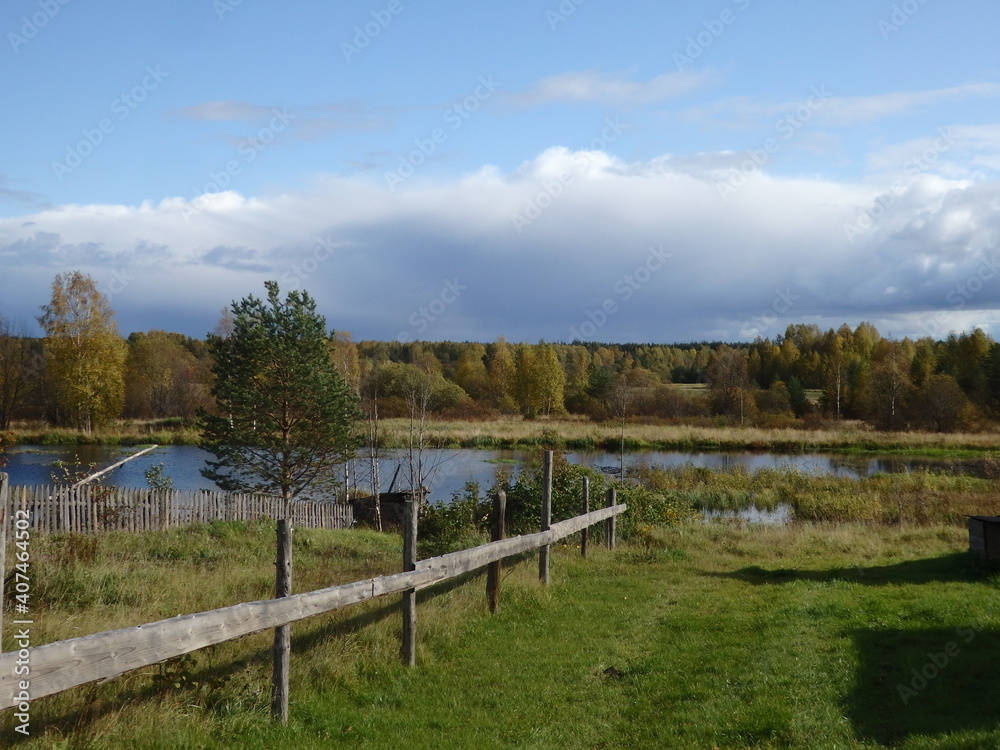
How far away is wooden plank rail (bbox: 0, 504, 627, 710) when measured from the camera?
141 inches

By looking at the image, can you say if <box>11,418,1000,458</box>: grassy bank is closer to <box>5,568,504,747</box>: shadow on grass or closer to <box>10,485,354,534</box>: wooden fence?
<box>10,485,354,534</box>: wooden fence

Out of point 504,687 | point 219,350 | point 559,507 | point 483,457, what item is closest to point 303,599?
point 504,687

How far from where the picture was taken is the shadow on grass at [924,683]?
206 inches

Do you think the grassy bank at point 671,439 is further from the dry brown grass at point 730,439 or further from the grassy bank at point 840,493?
the grassy bank at point 840,493

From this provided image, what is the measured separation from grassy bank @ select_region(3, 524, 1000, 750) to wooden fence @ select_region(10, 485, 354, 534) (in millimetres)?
4633

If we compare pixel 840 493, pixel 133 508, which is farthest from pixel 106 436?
pixel 840 493

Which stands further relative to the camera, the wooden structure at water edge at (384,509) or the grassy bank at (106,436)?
the grassy bank at (106,436)

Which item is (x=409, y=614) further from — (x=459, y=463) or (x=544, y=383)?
(x=544, y=383)

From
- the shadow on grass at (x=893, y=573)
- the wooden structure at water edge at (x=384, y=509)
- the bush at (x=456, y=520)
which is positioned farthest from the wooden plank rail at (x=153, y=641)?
the wooden structure at water edge at (x=384, y=509)

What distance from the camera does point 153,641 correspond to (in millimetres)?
4270

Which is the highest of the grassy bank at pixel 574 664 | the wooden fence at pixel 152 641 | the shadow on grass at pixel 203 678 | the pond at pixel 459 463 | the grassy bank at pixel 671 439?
the wooden fence at pixel 152 641

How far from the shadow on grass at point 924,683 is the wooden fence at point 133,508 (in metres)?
10.8

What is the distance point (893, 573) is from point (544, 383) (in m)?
63.7

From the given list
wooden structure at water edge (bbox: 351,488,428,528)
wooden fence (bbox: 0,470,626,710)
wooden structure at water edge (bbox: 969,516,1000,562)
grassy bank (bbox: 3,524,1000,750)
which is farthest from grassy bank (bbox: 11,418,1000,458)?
wooden fence (bbox: 0,470,626,710)
